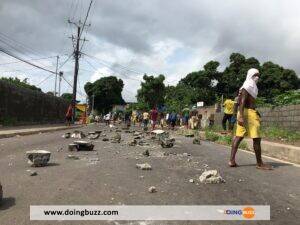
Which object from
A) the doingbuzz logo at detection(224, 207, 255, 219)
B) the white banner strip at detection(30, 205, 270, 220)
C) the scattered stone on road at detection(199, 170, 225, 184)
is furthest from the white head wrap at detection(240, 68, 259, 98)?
the doingbuzz logo at detection(224, 207, 255, 219)

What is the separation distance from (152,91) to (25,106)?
35.1 m

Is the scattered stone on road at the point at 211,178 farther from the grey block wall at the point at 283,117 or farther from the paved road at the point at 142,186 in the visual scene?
the grey block wall at the point at 283,117

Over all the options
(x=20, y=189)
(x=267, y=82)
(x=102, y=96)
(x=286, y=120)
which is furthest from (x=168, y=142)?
(x=102, y=96)

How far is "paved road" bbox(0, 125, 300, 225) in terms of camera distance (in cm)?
584

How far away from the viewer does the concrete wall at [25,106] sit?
2978 cm

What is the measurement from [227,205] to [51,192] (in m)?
2.36

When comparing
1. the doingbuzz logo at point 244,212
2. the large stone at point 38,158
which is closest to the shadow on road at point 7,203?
the doingbuzz logo at point 244,212

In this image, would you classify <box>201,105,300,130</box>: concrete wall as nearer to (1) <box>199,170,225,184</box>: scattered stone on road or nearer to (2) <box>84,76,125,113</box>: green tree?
(1) <box>199,170,225,184</box>: scattered stone on road

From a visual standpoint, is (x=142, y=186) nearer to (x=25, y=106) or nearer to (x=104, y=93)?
(x=25, y=106)

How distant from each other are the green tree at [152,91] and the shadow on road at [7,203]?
60979 millimetres

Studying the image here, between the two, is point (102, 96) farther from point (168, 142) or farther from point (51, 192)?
point (51, 192)

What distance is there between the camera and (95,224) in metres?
5.00

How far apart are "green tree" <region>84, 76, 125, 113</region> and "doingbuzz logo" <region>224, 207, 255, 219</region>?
98537 millimetres

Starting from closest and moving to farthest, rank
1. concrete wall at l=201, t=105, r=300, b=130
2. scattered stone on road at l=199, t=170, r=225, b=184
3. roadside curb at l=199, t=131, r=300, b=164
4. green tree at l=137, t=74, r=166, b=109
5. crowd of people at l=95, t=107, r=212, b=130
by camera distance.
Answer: scattered stone on road at l=199, t=170, r=225, b=184, roadside curb at l=199, t=131, r=300, b=164, concrete wall at l=201, t=105, r=300, b=130, crowd of people at l=95, t=107, r=212, b=130, green tree at l=137, t=74, r=166, b=109
